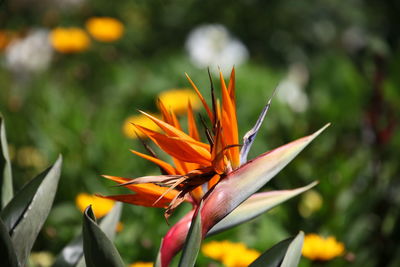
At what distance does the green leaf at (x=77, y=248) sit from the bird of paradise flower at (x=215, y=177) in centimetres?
23

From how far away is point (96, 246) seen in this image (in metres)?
0.84

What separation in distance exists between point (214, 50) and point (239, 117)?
1.34 meters

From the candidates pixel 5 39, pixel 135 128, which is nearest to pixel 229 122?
pixel 135 128

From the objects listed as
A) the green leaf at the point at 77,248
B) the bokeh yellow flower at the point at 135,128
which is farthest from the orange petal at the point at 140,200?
the bokeh yellow flower at the point at 135,128

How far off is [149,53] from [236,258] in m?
3.55

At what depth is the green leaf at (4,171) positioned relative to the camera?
1.08 metres

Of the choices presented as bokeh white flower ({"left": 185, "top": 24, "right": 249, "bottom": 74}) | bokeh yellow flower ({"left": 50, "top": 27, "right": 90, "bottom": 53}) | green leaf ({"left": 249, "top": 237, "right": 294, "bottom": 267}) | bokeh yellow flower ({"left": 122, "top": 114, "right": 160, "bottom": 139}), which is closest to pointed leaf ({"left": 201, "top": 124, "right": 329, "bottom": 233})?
green leaf ({"left": 249, "top": 237, "right": 294, "bottom": 267})

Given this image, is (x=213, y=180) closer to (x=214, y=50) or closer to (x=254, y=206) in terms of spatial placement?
(x=254, y=206)

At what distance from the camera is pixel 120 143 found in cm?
227

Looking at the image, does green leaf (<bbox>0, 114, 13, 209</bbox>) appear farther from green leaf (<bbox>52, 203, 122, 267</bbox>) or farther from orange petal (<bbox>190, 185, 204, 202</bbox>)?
orange petal (<bbox>190, 185, 204, 202</bbox>)

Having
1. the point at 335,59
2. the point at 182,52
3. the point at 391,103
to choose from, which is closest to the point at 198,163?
the point at 391,103

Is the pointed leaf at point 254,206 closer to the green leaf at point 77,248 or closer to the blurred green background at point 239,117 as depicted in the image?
the green leaf at point 77,248

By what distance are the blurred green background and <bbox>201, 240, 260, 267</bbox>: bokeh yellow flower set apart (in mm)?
188

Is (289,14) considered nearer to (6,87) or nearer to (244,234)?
(6,87)
